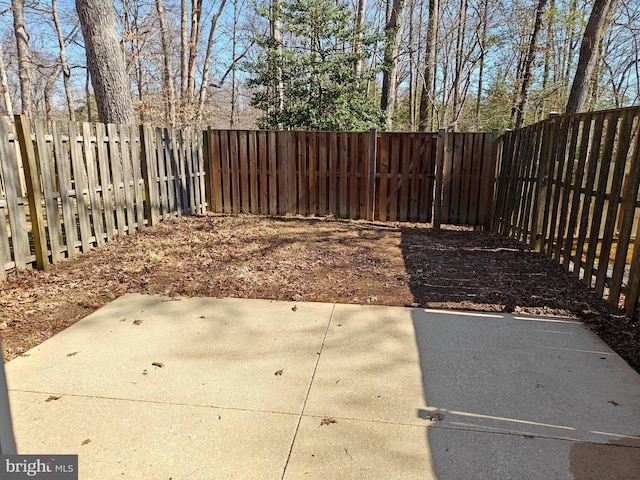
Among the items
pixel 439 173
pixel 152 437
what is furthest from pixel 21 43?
pixel 152 437

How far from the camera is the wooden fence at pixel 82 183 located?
453cm

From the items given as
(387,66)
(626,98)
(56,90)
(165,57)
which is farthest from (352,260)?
(56,90)

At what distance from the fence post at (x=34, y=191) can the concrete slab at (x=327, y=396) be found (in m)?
1.62

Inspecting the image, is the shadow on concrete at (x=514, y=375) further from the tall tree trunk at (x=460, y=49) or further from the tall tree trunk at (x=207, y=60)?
the tall tree trunk at (x=207, y=60)

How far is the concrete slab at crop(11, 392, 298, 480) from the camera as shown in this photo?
6.57ft

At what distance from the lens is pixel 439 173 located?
805 centimetres

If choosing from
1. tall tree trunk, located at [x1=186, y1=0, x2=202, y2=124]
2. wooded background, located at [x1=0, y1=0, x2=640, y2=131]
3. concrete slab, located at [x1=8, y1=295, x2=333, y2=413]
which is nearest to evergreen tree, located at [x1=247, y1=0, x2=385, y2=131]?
wooded background, located at [x1=0, y1=0, x2=640, y2=131]

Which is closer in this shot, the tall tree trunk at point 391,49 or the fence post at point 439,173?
the fence post at point 439,173

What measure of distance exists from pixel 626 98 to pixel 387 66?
1523 cm

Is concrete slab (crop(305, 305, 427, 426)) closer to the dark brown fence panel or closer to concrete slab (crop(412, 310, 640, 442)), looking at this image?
concrete slab (crop(412, 310, 640, 442))

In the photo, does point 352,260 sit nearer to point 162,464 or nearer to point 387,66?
point 162,464

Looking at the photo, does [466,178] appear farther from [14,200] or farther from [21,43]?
[21,43]

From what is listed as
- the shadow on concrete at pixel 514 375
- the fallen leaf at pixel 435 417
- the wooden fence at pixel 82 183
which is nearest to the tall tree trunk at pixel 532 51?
the shadow on concrete at pixel 514 375

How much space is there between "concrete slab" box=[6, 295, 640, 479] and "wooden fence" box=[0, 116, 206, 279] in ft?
5.73
